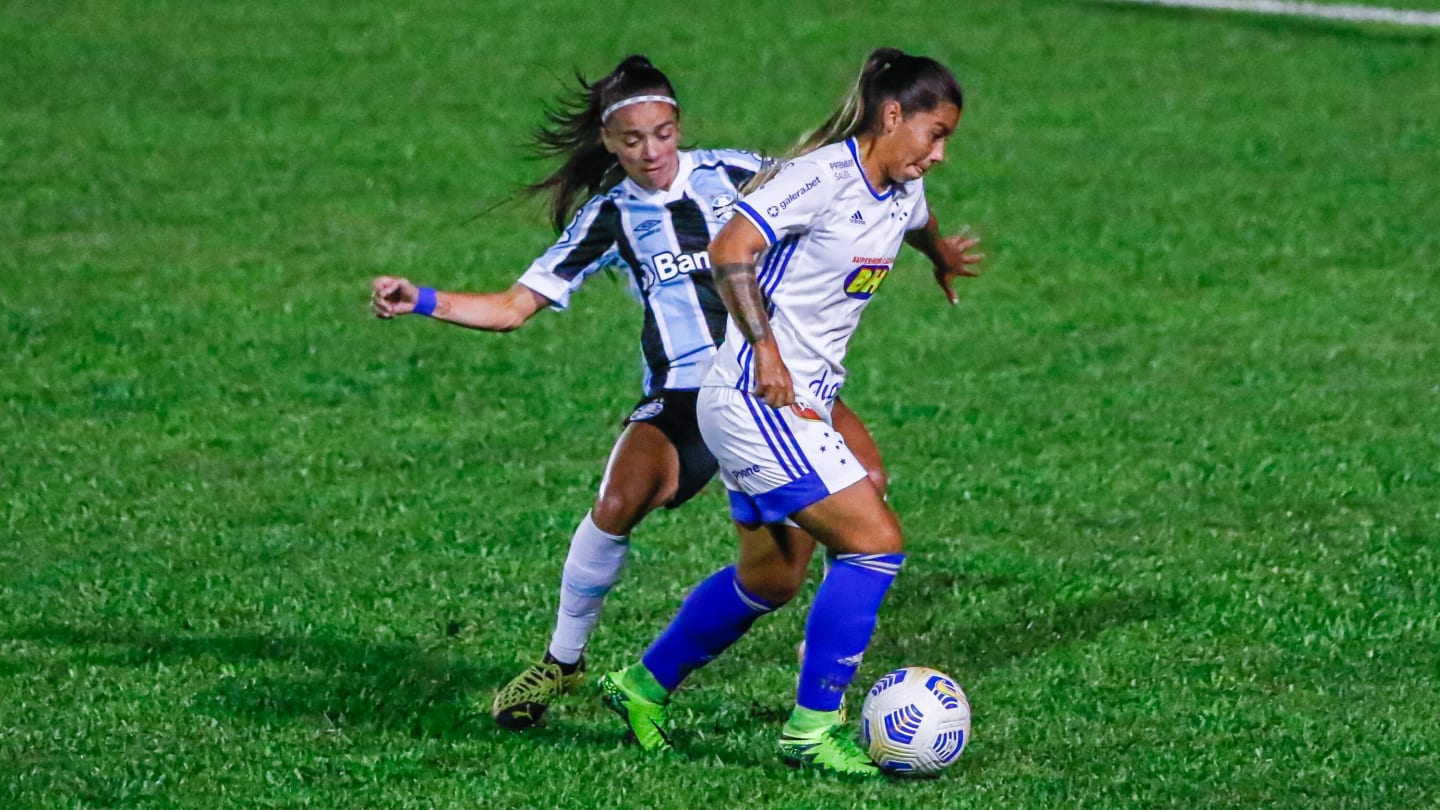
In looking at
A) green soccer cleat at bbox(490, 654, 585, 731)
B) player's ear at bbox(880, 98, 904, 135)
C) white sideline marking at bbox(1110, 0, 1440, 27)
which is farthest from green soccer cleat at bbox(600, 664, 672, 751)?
white sideline marking at bbox(1110, 0, 1440, 27)

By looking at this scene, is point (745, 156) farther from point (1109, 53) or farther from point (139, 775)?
point (1109, 53)

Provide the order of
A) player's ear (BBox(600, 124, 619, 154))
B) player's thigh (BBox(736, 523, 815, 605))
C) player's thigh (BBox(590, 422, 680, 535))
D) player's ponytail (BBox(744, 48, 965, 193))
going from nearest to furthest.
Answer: player's ponytail (BBox(744, 48, 965, 193)), player's thigh (BBox(736, 523, 815, 605)), player's thigh (BBox(590, 422, 680, 535)), player's ear (BBox(600, 124, 619, 154))

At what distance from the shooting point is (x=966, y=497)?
10.9m

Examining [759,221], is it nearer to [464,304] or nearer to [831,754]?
[464,304]

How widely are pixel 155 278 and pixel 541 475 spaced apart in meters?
6.40

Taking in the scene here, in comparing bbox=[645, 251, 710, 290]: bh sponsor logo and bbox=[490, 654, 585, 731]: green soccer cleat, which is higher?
bbox=[645, 251, 710, 290]: bh sponsor logo

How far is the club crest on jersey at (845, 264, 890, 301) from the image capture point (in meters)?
6.80

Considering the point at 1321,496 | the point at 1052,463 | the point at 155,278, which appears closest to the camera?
the point at 1321,496

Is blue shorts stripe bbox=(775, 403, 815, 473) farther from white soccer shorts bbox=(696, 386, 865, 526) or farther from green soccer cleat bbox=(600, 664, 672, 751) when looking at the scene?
green soccer cleat bbox=(600, 664, 672, 751)

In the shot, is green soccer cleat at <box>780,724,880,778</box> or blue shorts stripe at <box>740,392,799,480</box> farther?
green soccer cleat at <box>780,724,880,778</box>

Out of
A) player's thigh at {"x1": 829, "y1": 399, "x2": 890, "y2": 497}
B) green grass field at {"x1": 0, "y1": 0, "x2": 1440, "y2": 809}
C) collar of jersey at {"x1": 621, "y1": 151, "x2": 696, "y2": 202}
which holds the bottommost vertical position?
green grass field at {"x1": 0, "y1": 0, "x2": 1440, "y2": 809}

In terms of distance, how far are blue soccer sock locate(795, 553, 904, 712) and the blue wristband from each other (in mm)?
1629

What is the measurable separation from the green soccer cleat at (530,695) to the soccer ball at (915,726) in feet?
3.87

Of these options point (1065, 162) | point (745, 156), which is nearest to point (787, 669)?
point (745, 156)
